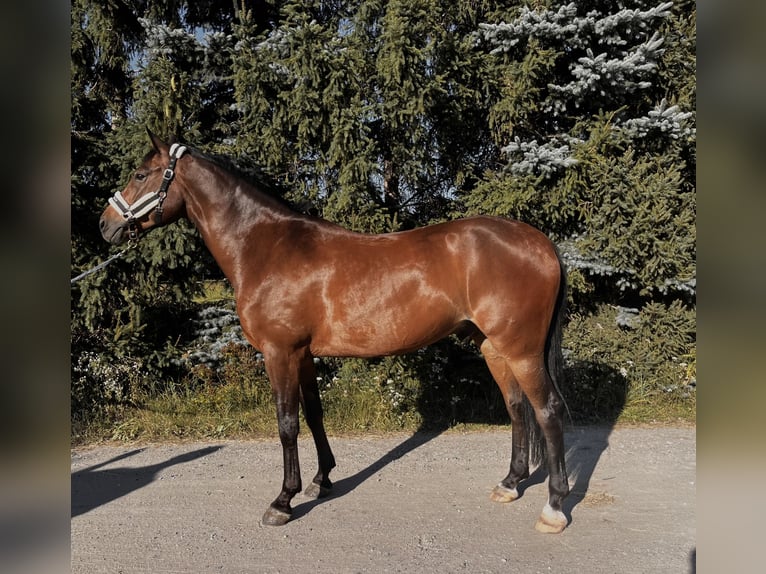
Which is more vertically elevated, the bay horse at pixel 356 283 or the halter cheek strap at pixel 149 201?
the halter cheek strap at pixel 149 201

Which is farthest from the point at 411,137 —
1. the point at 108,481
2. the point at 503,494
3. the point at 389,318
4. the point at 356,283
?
the point at 108,481

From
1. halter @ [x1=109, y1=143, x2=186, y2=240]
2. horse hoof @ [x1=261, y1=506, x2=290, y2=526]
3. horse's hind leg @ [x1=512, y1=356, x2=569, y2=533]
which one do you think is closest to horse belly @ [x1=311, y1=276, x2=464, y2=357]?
horse's hind leg @ [x1=512, y1=356, x2=569, y2=533]

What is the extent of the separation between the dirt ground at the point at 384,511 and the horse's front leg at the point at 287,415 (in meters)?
0.13

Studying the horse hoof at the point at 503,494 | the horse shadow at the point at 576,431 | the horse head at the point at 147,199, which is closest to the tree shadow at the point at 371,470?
the horse shadow at the point at 576,431

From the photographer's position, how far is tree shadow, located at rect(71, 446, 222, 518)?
145 inches

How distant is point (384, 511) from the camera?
346 cm

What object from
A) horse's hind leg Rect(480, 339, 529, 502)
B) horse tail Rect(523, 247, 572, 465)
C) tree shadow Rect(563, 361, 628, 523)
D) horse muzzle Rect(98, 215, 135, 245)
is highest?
horse muzzle Rect(98, 215, 135, 245)

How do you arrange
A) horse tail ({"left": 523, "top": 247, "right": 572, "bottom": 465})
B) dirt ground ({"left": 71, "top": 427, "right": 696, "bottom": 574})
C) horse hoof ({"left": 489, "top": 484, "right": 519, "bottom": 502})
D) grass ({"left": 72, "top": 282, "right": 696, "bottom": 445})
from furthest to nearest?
grass ({"left": 72, "top": 282, "right": 696, "bottom": 445}), horse hoof ({"left": 489, "top": 484, "right": 519, "bottom": 502}), horse tail ({"left": 523, "top": 247, "right": 572, "bottom": 465}), dirt ground ({"left": 71, "top": 427, "right": 696, "bottom": 574})

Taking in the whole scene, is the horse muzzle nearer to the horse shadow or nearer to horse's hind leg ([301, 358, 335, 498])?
horse's hind leg ([301, 358, 335, 498])

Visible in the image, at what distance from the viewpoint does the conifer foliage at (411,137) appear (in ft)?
18.4

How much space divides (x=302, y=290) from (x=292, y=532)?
1.43 m

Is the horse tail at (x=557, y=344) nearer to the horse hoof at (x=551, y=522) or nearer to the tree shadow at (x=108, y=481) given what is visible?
the horse hoof at (x=551, y=522)
